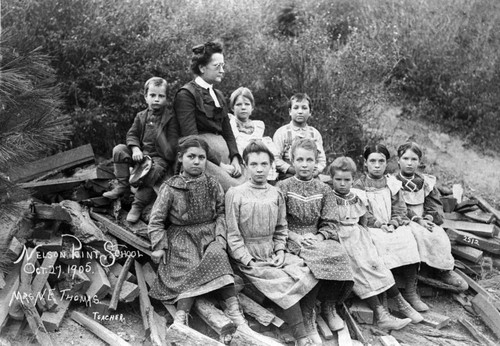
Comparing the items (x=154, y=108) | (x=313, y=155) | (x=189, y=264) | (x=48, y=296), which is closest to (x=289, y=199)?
(x=313, y=155)

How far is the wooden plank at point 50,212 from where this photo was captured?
5754 millimetres

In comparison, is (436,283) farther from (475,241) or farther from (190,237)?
(190,237)

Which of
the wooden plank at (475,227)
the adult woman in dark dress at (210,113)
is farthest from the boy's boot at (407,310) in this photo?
the adult woman in dark dress at (210,113)

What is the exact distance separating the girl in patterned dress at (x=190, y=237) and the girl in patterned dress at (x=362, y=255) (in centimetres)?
131

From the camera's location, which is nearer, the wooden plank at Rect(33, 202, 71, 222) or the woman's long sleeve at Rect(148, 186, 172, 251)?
the woman's long sleeve at Rect(148, 186, 172, 251)

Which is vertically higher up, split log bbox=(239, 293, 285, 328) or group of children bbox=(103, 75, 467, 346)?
group of children bbox=(103, 75, 467, 346)

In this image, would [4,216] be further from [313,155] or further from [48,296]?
[313,155]

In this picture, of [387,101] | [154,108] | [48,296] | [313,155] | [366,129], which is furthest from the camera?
[387,101]

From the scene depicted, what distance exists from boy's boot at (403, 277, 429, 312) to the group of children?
0.01m

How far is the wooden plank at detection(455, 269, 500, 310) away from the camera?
6332 mm

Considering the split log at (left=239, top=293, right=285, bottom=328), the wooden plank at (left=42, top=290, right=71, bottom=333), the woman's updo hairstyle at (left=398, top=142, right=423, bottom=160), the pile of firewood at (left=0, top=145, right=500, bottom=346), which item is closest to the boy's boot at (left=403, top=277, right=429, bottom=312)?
the pile of firewood at (left=0, top=145, right=500, bottom=346)

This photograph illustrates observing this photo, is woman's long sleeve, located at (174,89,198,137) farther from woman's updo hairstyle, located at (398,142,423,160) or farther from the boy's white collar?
woman's updo hairstyle, located at (398,142,423,160)

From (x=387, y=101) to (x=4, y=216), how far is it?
24.0 feet

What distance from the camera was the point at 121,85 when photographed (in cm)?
807
